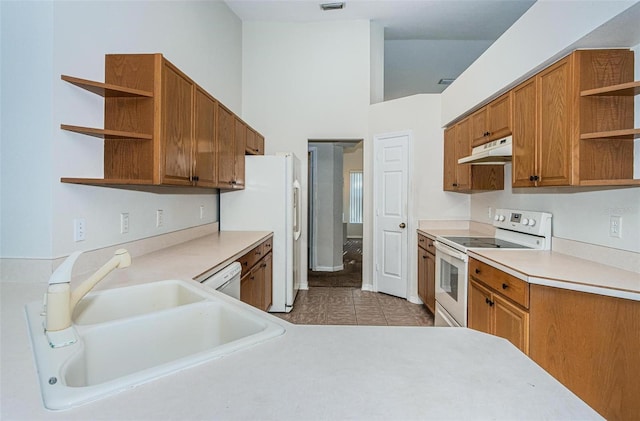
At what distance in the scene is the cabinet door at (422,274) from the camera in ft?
11.7

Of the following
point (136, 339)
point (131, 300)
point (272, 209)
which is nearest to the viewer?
point (136, 339)

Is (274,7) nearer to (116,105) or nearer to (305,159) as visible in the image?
(305,159)

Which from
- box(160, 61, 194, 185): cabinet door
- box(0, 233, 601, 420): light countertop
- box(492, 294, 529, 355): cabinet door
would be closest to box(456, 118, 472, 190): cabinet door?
box(492, 294, 529, 355): cabinet door

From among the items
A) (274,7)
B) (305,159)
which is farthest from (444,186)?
(274,7)

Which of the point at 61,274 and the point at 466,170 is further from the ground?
the point at 466,170

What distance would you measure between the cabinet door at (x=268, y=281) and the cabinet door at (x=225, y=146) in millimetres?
876

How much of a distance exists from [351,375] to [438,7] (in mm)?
4428

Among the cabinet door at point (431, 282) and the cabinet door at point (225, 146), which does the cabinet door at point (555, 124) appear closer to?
the cabinet door at point (431, 282)

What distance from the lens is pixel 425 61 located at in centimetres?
550

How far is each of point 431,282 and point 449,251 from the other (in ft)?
2.37

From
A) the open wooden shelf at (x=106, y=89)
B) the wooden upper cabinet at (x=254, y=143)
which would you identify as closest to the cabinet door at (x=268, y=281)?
the wooden upper cabinet at (x=254, y=143)

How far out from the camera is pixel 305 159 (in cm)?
450

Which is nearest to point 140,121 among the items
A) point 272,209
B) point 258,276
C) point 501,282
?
point 258,276

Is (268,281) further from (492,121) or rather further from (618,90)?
(618,90)
